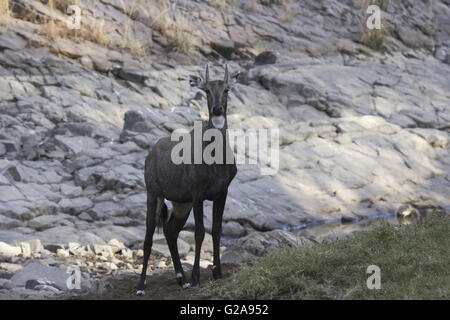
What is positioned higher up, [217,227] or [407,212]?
[217,227]

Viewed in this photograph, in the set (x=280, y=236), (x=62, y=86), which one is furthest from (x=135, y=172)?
(x=280, y=236)

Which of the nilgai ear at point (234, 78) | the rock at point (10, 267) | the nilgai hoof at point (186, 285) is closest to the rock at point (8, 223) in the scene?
the rock at point (10, 267)

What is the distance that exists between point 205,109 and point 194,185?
9291mm

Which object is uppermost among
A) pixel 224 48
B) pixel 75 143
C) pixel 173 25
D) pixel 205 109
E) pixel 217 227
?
pixel 173 25

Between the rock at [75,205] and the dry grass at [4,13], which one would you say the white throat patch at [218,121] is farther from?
the dry grass at [4,13]

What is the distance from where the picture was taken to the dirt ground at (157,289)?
6957mm

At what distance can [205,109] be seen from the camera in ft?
53.5

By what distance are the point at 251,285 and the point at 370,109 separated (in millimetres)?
11799

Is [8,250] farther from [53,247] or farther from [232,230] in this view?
[232,230]

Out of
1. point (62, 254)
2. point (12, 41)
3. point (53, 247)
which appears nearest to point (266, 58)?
point (12, 41)

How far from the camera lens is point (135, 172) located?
1335 cm

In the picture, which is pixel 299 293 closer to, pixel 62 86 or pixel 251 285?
pixel 251 285

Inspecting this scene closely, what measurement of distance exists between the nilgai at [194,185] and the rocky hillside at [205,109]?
7.69 feet

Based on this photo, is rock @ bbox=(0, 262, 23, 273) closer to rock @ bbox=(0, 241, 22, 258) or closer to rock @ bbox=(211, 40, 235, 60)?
rock @ bbox=(0, 241, 22, 258)
